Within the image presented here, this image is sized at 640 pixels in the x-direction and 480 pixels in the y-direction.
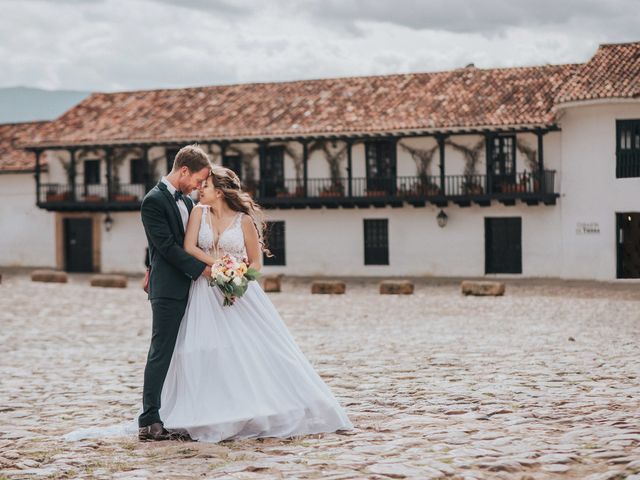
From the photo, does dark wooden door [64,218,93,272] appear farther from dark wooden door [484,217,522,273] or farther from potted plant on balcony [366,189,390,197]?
dark wooden door [484,217,522,273]

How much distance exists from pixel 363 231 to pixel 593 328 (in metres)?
17.7

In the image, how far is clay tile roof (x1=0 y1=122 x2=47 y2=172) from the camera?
127 feet

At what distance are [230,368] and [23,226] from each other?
33.4 m

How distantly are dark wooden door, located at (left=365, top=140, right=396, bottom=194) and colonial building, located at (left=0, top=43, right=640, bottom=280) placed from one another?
4 cm

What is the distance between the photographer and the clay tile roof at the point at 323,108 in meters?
31.1

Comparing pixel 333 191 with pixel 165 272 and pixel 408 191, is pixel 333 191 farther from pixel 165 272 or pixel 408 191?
pixel 165 272

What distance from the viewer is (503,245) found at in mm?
31344

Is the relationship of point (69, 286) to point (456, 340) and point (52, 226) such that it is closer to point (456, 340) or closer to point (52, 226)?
point (52, 226)

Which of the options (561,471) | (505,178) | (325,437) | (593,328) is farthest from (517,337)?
(505,178)

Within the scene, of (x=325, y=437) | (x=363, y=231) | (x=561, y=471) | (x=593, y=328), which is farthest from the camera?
(x=363, y=231)

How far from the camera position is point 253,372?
6902 mm

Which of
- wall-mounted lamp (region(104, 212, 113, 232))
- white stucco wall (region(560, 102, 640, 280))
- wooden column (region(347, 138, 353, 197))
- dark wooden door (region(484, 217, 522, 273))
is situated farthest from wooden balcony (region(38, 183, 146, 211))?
white stucco wall (region(560, 102, 640, 280))

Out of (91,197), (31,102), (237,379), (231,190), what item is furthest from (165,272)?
(31,102)

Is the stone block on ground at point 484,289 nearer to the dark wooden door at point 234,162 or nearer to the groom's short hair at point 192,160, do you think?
the dark wooden door at point 234,162
